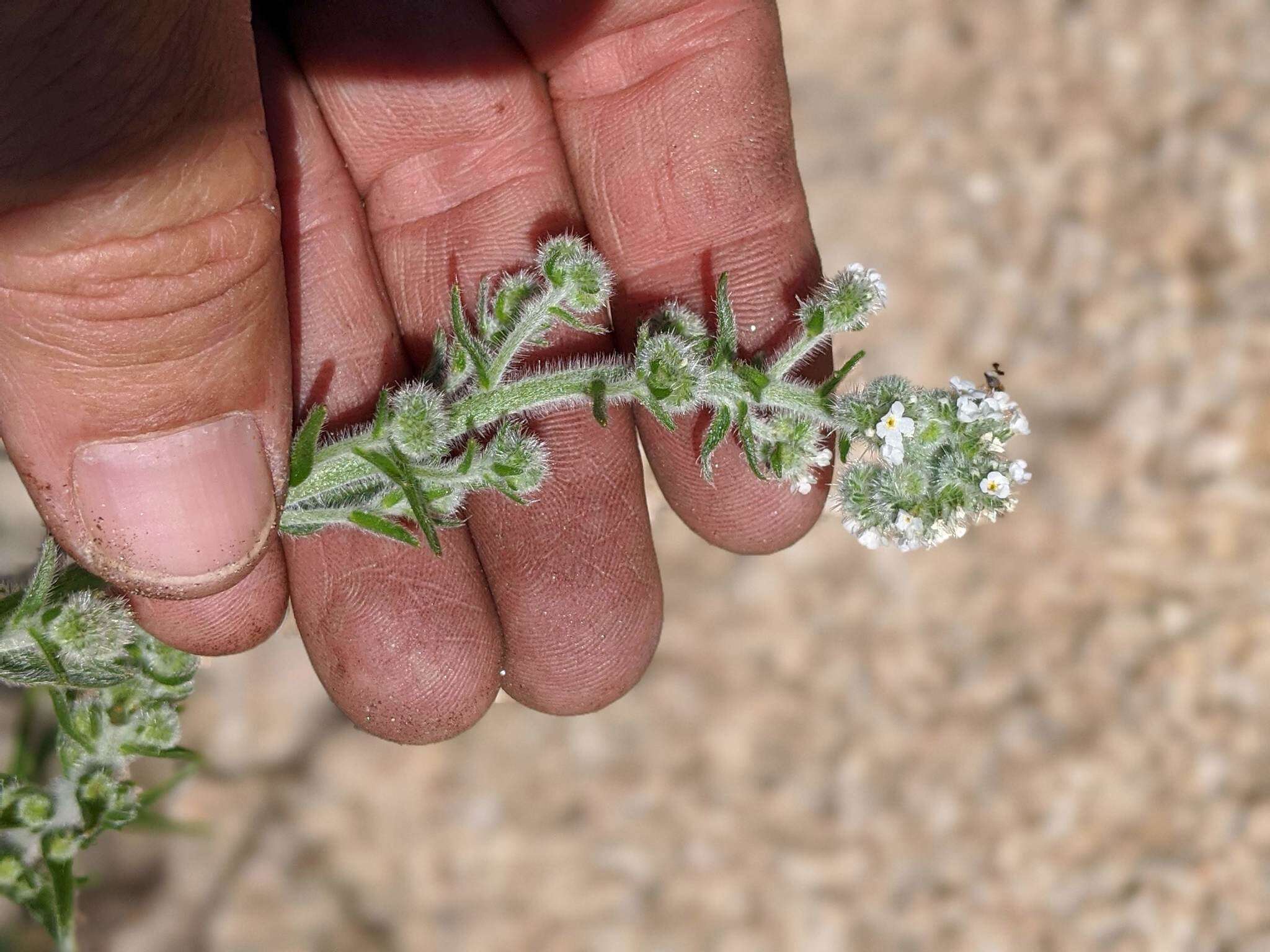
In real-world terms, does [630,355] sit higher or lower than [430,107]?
lower

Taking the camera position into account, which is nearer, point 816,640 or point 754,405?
point 754,405

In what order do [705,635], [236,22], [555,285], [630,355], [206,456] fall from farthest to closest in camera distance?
[705,635], [630,355], [555,285], [206,456], [236,22]

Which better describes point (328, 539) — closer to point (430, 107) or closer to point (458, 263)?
point (458, 263)

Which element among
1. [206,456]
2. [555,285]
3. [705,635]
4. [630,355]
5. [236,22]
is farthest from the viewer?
[705,635]

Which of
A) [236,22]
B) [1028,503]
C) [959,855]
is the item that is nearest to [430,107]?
[236,22]

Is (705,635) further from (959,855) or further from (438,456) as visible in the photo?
(438,456)

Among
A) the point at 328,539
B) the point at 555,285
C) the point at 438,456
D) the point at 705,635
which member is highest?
the point at 555,285

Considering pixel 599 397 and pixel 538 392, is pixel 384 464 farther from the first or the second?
pixel 599 397

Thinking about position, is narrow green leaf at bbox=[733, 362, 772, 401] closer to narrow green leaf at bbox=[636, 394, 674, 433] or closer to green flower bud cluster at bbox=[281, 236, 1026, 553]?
green flower bud cluster at bbox=[281, 236, 1026, 553]
